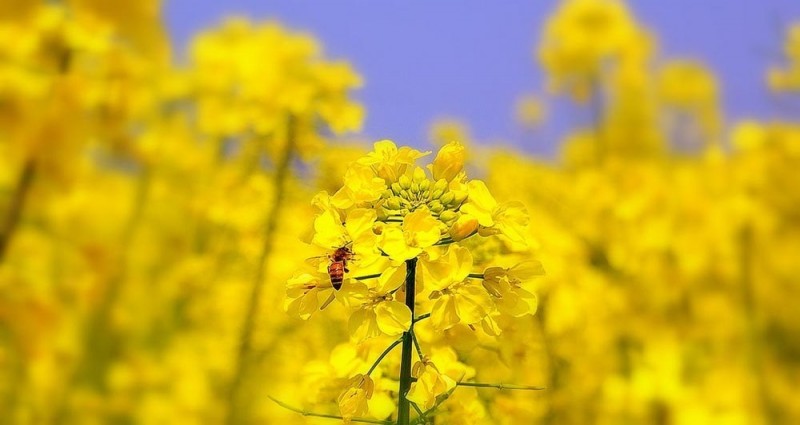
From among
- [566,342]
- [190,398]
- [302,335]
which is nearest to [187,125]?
[190,398]

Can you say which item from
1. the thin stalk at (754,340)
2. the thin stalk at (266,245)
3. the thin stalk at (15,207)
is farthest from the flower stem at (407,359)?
the thin stalk at (754,340)

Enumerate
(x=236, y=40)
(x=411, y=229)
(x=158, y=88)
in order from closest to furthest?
(x=411, y=229) < (x=158, y=88) < (x=236, y=40)

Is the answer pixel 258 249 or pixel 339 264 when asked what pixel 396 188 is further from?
pixel 258 249

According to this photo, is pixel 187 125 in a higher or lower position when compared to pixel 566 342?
higher

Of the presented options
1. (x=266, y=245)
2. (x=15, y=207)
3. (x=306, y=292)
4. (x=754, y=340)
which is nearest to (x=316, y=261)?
(x=306, y=292)

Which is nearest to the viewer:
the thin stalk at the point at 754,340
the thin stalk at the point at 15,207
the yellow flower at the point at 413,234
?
the yellow flower at the point at 413,234

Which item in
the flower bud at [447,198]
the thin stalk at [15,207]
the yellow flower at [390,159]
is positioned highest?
the thin stalk at [15,207]

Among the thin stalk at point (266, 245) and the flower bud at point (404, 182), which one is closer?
the flower bud at point (404, 182)

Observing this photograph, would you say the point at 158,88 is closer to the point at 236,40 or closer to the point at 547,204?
the point at 236,40

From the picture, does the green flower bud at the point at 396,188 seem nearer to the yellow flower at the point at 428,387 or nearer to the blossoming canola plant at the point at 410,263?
the blossoming canola plant at the point at 410,263
